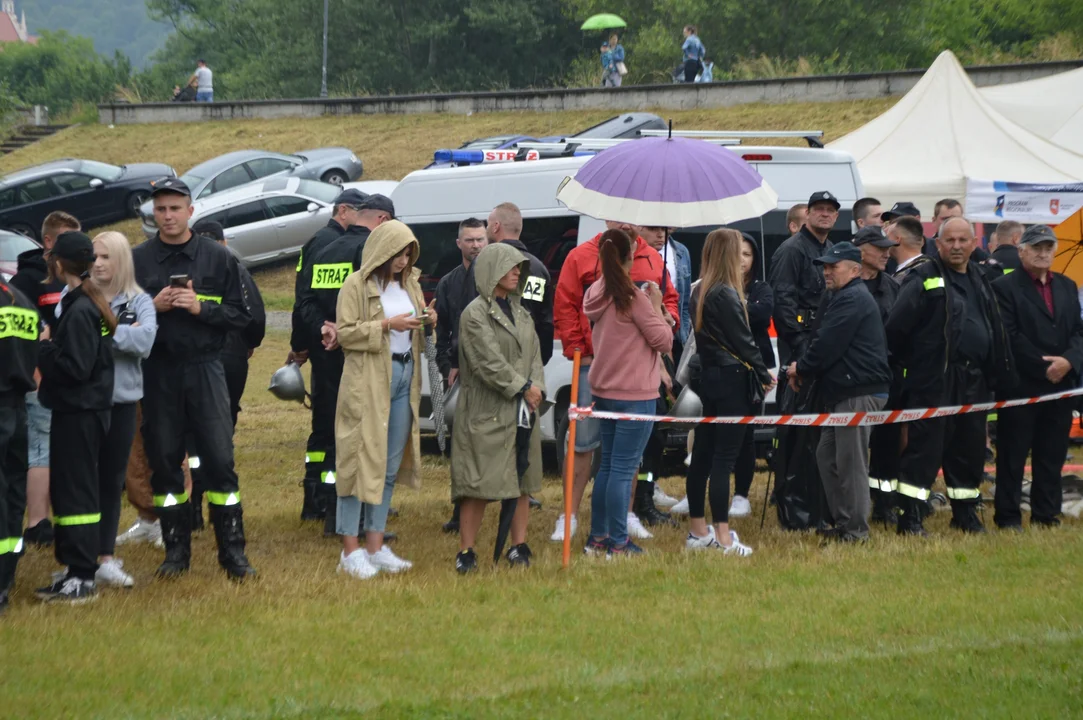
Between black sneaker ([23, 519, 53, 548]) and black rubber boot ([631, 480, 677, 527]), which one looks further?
black rubber boot ([631, 480, 677, 527])

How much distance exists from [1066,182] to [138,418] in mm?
12220

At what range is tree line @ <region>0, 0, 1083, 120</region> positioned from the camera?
46.9 metres

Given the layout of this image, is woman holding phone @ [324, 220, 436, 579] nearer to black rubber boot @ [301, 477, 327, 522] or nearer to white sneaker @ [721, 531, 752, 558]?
black rubber boot @ [301, 477, 327, 522]

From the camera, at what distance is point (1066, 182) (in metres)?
16.9

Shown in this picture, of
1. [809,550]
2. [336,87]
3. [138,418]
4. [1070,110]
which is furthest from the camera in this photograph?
[336,87]

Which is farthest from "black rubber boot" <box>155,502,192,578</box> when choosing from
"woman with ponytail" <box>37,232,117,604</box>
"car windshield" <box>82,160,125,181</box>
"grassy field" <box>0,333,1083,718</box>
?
"car windshield" <box>82,160,125,181</box>

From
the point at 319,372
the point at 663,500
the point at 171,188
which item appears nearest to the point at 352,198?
the point at 319,372

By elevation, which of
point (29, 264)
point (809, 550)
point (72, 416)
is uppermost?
point (29, 264)

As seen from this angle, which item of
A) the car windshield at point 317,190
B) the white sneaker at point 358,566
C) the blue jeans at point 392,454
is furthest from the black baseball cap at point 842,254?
the car windshield at point 317,190

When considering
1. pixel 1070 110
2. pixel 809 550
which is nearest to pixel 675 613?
pixel 809 550

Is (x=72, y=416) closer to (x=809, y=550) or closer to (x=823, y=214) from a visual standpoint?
(x=809, y=550)

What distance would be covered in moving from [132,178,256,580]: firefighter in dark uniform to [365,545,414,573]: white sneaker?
2.36 ft

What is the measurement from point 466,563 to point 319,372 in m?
2.04

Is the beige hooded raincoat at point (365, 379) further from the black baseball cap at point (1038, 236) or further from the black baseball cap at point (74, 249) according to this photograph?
the black baseball cap at point (1038, 236)
